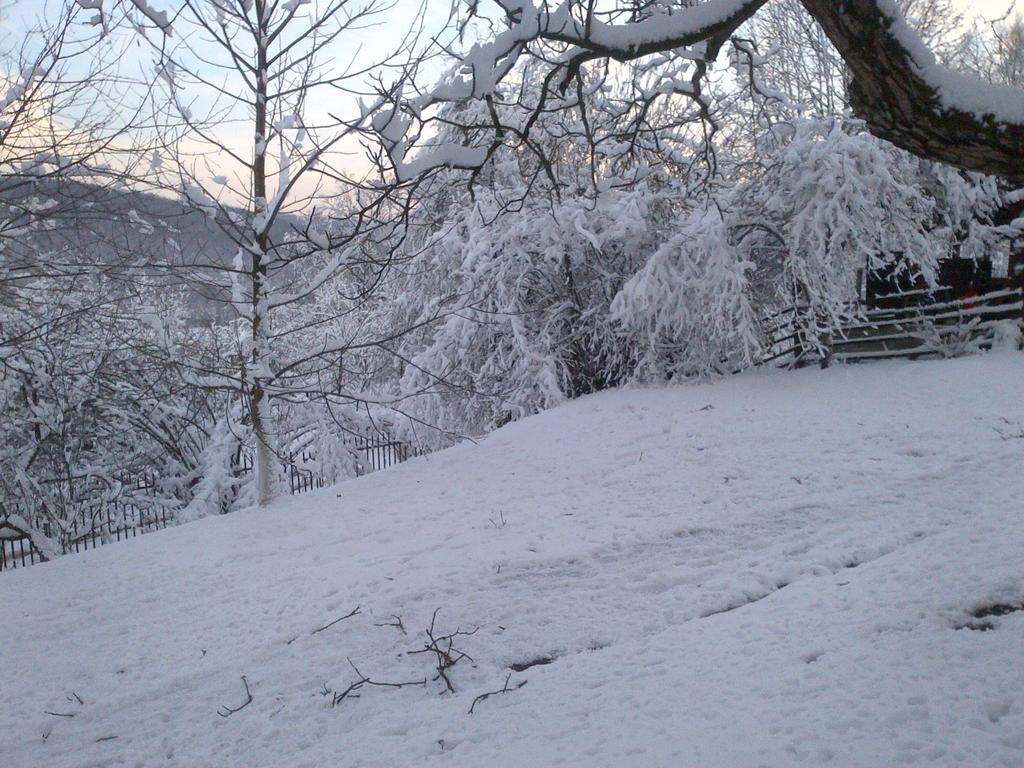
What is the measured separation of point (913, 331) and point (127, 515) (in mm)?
15349

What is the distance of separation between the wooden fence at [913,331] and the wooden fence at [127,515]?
7.13 meters

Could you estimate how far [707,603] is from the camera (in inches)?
206

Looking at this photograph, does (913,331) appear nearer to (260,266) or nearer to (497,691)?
(260,266)

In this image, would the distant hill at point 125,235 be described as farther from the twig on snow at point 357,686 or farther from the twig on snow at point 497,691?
the twig on snow at point 497,691

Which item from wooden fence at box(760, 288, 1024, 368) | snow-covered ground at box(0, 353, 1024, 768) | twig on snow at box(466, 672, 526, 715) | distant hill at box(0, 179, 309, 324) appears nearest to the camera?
snow-covered ground at box(0, 353, 1024, 768)

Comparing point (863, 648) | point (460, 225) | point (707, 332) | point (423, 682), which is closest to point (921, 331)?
point (707, 332)

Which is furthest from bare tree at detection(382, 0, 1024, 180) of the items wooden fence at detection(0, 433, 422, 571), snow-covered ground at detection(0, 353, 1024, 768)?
wooden fence at detection(0, 433, 422, 571)

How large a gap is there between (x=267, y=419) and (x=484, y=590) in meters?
4.83

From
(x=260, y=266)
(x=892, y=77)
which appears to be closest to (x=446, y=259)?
(x=260, y=266)

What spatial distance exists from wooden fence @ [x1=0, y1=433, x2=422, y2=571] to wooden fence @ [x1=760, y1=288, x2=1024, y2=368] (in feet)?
23.4

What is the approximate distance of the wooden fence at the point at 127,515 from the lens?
12328mm

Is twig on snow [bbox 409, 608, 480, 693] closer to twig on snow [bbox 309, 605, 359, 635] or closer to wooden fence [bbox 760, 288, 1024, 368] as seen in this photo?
twig on snow [bbox 309, 605, 359, 635]

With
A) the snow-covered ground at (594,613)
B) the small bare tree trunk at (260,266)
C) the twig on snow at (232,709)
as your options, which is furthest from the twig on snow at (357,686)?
the small bare tree trunk at (260,266)

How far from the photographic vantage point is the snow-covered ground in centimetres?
349
